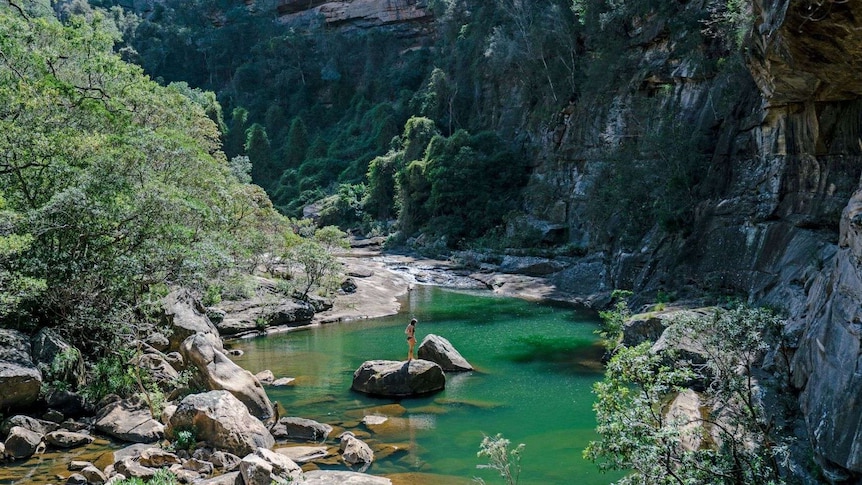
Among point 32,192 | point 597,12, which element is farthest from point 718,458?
point 597,12

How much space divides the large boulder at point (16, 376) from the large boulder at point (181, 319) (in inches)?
200

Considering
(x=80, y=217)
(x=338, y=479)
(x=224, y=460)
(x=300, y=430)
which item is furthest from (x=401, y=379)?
(x=80, y=217)

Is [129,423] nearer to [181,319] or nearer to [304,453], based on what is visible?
[304,453]

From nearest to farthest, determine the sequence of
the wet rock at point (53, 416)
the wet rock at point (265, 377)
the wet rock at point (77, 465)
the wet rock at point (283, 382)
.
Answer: the wet rock at point (77, 465) → the wet rock at point (53, 416) → the wet rock at point (283, 382) → the wet rock at point (265, 377)

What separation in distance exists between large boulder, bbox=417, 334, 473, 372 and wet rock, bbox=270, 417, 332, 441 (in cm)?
612

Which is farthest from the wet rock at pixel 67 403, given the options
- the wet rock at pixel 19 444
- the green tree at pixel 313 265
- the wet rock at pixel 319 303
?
the green tree at pixel 313 265

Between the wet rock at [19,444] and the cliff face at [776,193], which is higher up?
the cliff face at [776,193]

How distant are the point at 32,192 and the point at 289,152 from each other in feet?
210

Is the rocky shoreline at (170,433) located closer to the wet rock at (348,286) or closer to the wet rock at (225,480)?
the wet rock at (225,480)

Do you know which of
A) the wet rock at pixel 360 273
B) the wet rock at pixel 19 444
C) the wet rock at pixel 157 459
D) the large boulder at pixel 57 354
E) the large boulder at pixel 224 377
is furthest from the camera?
the wet rock at pixel 360 273

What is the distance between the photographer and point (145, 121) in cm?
2461

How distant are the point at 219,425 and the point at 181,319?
7755 mm

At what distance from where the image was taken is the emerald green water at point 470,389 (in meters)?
13.1

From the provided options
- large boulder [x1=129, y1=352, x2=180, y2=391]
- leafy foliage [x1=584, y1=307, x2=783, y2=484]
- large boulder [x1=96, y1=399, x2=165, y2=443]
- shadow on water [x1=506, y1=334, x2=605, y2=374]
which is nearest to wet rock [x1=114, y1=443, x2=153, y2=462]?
large boulder [x1=96, y1=399, x2=165, y2=443]
